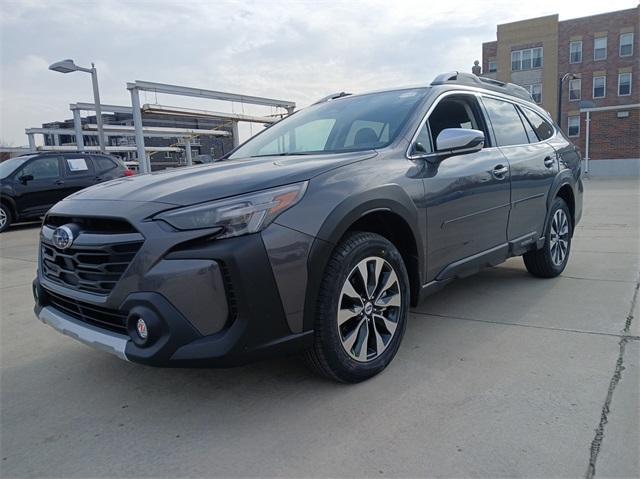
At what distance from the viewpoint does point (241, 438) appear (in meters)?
2.22

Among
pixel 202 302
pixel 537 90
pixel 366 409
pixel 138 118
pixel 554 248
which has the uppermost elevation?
pixel 537 90

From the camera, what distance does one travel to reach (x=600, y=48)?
34938 millimetres

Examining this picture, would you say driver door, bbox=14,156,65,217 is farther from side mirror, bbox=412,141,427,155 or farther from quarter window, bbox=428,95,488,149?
side mirror, bbox=412,141,427,155

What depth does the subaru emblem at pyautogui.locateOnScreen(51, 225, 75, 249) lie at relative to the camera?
7.91 feet

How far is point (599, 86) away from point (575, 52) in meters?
3.10

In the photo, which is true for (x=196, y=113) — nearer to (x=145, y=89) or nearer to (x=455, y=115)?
(x=145, y=89)

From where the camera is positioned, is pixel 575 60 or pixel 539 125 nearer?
pixel 539 125

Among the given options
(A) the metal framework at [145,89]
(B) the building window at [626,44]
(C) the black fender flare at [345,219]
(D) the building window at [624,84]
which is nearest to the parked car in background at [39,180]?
(A) the metal framework at [145,89]

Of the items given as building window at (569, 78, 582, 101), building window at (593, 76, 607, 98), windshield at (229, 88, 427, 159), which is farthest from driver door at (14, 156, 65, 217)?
building window at (593, 76, 607, 98)

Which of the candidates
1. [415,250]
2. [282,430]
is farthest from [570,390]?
[282,430]

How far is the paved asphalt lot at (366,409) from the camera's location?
2.03m

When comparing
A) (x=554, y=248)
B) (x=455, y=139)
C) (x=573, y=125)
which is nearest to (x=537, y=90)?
(x=573, y=125)

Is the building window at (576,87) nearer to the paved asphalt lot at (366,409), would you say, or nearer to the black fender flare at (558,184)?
the black fender flare at (558,184)

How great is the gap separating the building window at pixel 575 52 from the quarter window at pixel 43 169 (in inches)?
1453
